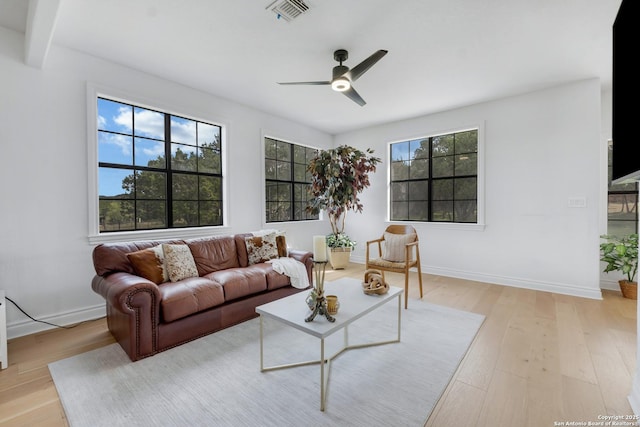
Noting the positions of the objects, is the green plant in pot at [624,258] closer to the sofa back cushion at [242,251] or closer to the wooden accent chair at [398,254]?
the wooden accent chair at [398,254]

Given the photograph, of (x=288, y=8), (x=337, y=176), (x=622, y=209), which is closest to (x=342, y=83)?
(x=288, y=8)

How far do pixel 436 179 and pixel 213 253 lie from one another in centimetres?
375

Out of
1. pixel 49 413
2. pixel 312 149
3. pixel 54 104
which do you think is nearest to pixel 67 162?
pixel 54 104

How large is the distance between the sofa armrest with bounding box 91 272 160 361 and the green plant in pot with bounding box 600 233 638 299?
513cm

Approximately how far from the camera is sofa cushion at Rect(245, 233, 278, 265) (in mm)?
3459

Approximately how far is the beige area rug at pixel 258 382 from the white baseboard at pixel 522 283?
199 centimetres

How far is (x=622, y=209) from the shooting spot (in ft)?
12.5

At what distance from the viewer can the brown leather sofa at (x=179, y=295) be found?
215 centimetres

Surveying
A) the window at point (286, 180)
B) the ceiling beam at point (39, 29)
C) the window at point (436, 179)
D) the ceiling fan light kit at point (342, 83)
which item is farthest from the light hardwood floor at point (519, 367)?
the window at point (286, 180)

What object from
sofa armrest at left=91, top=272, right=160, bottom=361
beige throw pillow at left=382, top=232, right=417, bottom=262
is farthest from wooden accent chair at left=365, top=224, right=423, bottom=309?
sofa armrest at left=91, top=272, right=160, bottom=361

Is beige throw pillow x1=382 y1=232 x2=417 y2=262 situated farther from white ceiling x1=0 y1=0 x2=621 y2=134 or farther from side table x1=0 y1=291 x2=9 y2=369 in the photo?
side table x1=0 y1=291 x2=9 y2=369

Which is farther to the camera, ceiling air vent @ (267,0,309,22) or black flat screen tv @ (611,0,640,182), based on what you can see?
ceiling air vent @ (267,0,309,22)

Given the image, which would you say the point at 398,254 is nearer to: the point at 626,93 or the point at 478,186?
the point at 478,186

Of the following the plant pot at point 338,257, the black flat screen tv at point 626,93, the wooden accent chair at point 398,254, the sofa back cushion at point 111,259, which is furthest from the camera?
the plant pot at point 338,257
